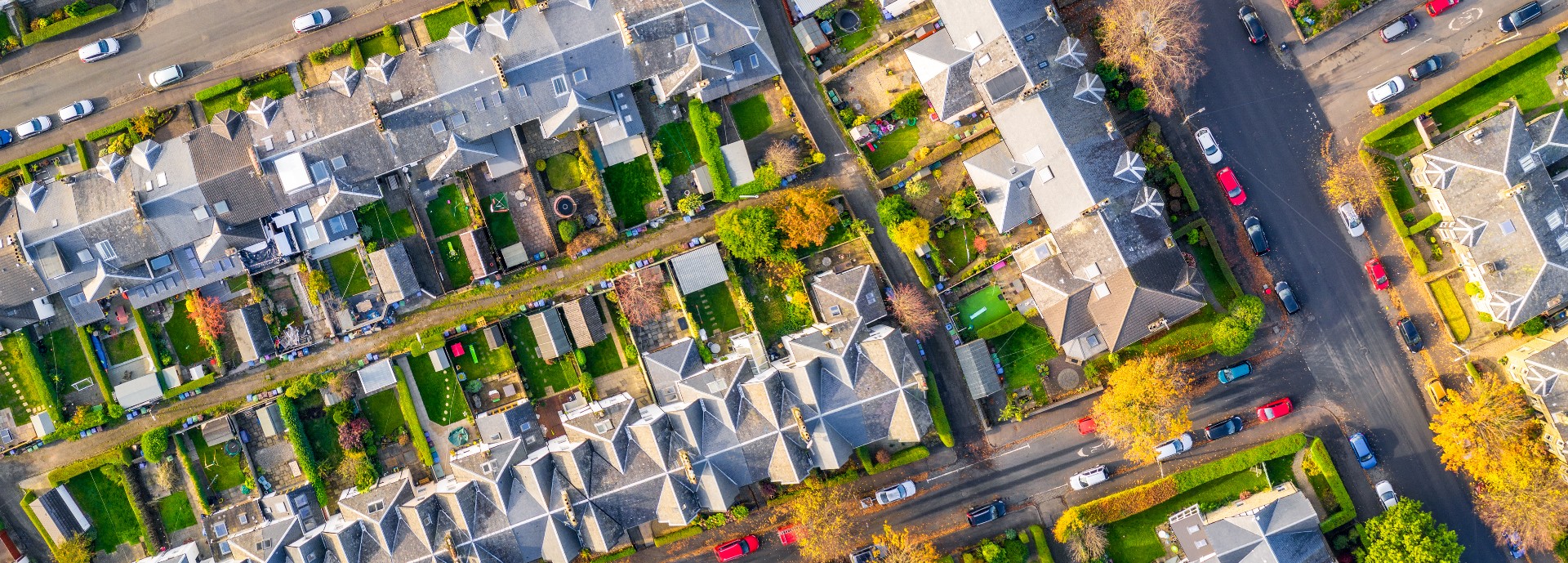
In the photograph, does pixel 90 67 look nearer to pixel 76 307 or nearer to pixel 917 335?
pixel 76 307

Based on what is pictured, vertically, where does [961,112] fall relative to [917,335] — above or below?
above

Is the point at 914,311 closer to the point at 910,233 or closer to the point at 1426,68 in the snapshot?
the point at 910,233

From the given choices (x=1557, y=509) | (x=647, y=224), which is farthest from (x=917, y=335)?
(x=1557, y=509)

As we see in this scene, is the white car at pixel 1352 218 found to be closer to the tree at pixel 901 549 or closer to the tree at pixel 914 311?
the tree at pixel 914 311

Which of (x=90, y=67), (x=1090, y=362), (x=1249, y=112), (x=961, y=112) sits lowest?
(x=1090, y=362)

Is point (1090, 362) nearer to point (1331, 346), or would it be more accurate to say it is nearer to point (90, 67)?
point (1331, 346)

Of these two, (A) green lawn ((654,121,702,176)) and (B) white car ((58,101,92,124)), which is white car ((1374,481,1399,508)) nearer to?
(A) green lawn ((654,121,702,176))

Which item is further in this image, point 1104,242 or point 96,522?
point 96,522
